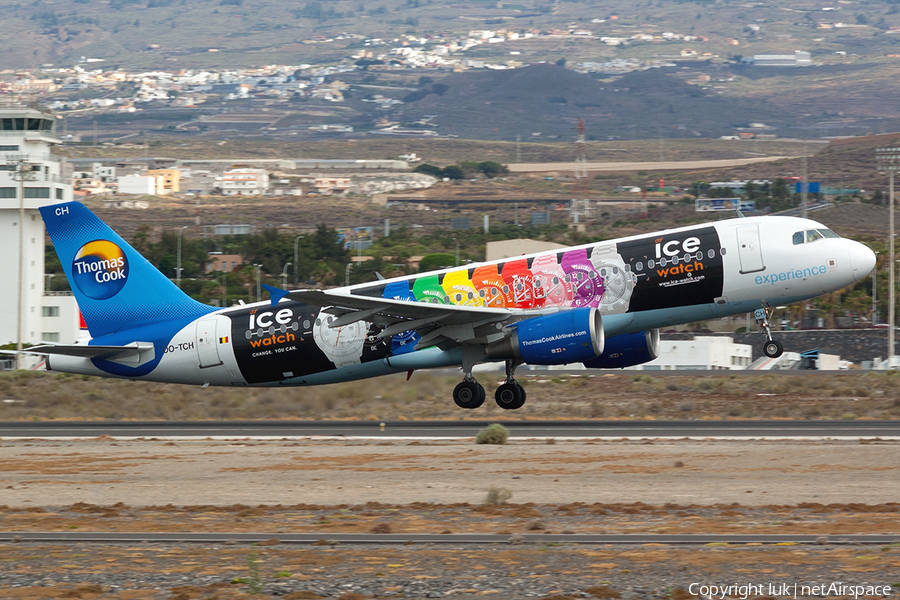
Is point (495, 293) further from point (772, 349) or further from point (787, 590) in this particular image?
point (787, 590)

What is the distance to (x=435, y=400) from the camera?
38062 millimetres

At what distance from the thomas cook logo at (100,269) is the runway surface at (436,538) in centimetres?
1897

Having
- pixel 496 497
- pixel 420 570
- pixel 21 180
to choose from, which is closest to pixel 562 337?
pixel 496 497

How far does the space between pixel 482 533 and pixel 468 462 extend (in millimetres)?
7767

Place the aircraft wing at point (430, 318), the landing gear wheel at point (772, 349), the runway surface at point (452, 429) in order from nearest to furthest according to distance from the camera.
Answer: the runway surface at point (452, 429) → the aircraft wing at point (430, 318) → the landing gear wheel at point (772, 349)

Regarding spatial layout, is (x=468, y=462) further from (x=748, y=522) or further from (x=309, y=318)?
(x=309, y=318)

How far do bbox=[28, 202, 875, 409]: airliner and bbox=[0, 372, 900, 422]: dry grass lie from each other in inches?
88.0

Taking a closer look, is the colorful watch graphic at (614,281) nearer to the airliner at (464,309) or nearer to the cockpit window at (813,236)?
the airliner at (464,309)

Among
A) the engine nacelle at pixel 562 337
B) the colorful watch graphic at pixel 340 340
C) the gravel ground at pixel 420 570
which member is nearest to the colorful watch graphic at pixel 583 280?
the engine nacelle at pixel 562 337

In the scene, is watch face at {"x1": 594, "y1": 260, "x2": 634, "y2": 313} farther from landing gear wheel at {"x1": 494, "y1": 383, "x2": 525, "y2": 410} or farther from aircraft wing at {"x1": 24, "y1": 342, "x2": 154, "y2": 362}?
aircraft wing at {"x1": 24, "y1": 342, "x2": 154, "y2": 362}

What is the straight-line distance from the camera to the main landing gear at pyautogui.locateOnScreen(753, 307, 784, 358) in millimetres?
30359

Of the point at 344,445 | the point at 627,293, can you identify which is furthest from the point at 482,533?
the point at 627,293

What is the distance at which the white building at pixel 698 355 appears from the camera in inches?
2502

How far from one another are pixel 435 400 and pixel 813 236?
13741 millimetres
